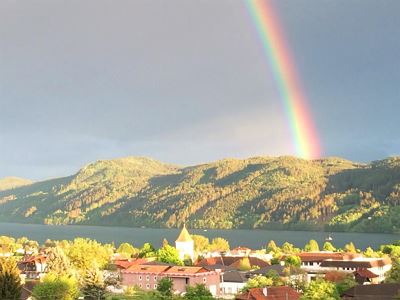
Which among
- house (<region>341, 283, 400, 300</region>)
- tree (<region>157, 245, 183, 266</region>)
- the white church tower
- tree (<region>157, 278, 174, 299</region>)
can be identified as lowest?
house (<region>341, 283, 400, 300</region>)

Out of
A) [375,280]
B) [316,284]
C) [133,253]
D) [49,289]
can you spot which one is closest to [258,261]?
[375,280]

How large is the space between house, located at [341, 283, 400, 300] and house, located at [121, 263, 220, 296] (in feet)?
71.6

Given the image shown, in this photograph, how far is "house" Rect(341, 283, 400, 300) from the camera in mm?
68438

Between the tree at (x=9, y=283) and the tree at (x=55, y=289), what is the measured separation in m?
3.63

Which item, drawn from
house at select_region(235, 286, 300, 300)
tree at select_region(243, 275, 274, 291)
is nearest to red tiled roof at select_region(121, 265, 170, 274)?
tree at select_region(243, 275, 274, 291)

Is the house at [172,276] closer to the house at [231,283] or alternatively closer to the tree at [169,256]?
the house at [231,283]

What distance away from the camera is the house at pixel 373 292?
6844 centimetres

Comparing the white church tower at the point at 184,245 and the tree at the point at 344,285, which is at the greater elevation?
the white church tower at the point at 184,245

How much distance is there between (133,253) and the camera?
148 meters

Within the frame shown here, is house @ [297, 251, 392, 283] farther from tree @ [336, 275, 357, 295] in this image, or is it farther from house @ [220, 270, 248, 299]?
tree @ [336, 275, 357, 295]

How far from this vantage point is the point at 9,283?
63781 mm

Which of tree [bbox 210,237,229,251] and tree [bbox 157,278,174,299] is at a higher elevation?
tree [bbox 210,237,229,251]

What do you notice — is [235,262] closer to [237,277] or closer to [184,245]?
[184,245]

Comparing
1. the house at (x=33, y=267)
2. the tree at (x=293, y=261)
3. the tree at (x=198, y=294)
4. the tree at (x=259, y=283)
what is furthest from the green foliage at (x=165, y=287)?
the tree at (x=293, y=261)
